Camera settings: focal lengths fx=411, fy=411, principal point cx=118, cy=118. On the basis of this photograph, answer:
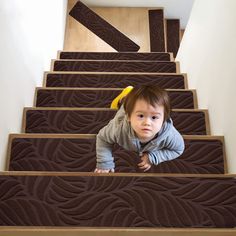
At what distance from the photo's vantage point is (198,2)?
9.52 ft

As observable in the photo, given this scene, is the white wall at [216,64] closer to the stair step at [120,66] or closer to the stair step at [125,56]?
the stair step at [120,66]

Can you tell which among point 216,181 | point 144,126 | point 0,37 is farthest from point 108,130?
point 0,37

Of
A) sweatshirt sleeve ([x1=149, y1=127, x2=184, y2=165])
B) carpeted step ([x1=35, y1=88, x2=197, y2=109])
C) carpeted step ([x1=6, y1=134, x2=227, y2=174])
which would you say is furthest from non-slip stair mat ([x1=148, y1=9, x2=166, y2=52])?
sweatshirt sleeve ([x1=149, y1=127, x2=184, y2=165])

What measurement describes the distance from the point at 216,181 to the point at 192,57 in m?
1.49

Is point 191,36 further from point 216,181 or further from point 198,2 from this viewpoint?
point 216,181

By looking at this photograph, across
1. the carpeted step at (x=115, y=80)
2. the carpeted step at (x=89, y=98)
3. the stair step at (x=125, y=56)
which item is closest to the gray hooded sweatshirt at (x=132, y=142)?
the carpeted step at (x=89, y=98)

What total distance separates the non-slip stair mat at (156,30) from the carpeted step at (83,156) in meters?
3.17

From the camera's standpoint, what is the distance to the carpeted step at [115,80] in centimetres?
273

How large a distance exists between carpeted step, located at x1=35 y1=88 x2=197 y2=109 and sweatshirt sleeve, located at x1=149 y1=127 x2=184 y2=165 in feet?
2.74

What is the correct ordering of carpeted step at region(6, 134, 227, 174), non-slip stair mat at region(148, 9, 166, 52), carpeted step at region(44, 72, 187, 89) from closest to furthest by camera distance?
carpeted step at region(6, 134, 227, 174) < carpeted step at region(44, 72, 187, 89) < non-slip stair mat at region(148, 9, 166, 52)

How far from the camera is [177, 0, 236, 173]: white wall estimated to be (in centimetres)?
193

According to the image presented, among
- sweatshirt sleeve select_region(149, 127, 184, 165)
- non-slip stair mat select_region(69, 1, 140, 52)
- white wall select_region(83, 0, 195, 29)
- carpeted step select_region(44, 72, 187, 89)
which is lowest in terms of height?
sweatshirt sleeve select_region(149, 127, 184, 165)

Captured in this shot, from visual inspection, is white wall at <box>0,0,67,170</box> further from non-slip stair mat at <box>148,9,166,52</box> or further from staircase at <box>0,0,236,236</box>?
non-slip stair mat at <box>148,9,166,52</box>

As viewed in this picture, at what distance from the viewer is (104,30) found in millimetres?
4539
